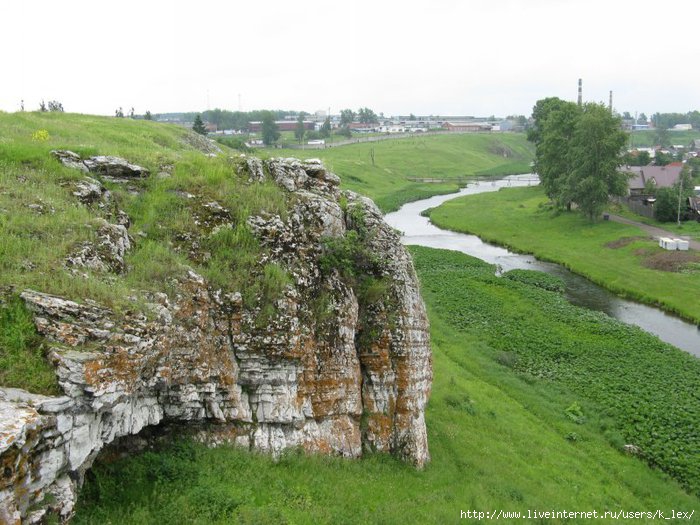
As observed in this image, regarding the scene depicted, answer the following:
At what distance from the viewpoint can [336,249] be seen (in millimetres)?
16328

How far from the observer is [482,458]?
19.2 meters

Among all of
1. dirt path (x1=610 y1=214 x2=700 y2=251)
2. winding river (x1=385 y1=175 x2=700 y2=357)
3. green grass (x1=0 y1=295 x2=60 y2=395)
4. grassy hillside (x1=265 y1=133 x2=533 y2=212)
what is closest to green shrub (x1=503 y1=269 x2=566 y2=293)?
winding river (x1=385 y1=175 x2=700 y2=357)

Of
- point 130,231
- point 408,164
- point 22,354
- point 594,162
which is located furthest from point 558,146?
point 22,354

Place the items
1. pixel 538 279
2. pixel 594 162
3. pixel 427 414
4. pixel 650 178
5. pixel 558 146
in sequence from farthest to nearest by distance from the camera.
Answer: pixel 650 178
pixel 558 146
pixel 594 162
pixel 538 279
pixel 427 414

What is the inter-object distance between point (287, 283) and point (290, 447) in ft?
14.5

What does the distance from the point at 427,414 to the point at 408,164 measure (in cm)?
12967

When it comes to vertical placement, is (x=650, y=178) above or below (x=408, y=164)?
below

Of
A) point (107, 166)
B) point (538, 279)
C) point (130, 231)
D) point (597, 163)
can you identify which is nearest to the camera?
point (130, 231)

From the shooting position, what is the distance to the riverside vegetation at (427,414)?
11766 millimetres

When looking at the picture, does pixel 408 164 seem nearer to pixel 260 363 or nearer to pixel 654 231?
pixel 654 231

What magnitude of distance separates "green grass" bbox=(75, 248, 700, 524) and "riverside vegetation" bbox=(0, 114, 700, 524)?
58 millimetres

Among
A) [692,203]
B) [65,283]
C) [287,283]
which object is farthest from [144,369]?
[692,203]

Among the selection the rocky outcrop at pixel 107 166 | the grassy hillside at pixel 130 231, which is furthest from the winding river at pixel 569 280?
the rocky outcrop at pixel 107 166

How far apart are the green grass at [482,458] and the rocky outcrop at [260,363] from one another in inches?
35.7
